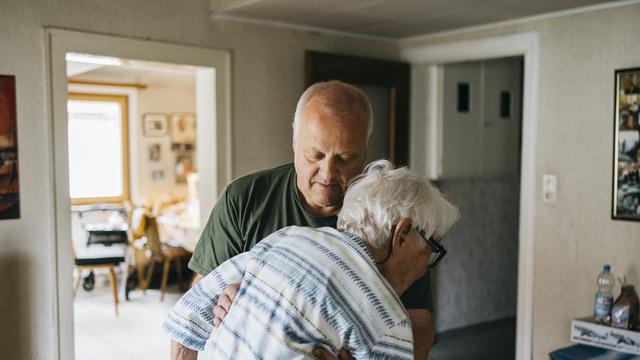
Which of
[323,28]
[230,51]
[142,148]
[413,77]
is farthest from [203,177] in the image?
[142,148]

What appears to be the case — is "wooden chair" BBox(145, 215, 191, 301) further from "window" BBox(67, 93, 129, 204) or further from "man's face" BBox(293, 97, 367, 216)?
"man's face" BBox(293, 97, 367, 216)

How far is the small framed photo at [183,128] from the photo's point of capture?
7754 millimetres

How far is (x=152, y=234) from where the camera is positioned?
602 centimetres

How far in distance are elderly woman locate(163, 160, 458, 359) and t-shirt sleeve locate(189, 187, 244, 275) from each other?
0.27 metres

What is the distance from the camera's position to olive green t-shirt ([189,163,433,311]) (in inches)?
66.6

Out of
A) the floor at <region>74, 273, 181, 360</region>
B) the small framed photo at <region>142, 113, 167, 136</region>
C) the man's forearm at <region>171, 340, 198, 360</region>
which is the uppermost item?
the small framed photo at <region>142, 113, 167, 136</region>

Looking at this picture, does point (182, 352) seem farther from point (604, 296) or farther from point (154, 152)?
point (154, 152)

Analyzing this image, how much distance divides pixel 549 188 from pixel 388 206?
2.41 metres

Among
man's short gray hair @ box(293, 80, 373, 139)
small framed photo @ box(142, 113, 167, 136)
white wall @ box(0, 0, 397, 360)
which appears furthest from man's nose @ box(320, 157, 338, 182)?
small framed photo @ box(142, 113, 167, 136)

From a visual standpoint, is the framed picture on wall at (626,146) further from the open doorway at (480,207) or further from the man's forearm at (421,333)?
the man's forearm at (421,333)

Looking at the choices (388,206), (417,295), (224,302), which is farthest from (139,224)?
(388,206)

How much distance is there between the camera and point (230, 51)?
3527 millimetres

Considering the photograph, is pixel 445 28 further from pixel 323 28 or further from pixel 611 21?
pixel 611 21

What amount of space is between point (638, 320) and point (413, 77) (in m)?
2.15
